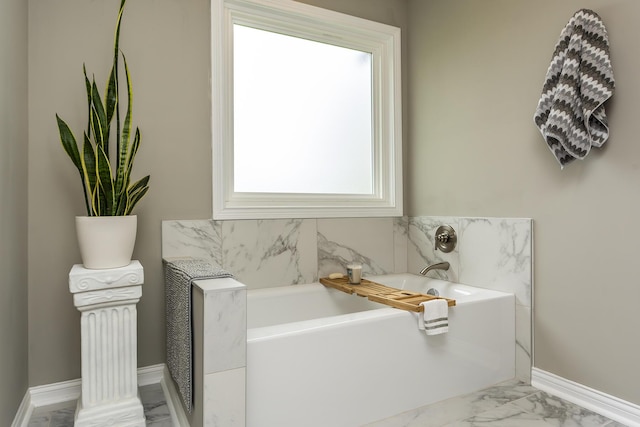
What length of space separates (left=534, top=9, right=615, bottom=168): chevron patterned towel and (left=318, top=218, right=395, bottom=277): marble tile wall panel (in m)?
1.19

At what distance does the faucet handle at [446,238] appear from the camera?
242 cm

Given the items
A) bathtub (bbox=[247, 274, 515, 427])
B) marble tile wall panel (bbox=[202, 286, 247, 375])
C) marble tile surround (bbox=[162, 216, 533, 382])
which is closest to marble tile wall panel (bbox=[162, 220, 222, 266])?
marble tile surround (bbox=[162, 216, 533, 382])

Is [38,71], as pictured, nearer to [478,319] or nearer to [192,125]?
[192,125]

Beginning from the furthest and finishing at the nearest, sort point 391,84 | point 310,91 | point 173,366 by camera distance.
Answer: point 391,84
point 310,91
point 173,366

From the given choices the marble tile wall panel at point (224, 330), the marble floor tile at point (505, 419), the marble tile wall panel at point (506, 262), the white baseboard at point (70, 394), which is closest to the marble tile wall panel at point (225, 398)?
the marble tile wall panel at point (224, 330)

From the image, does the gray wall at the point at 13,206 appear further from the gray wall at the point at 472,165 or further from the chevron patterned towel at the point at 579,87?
the chevron patterned towel at the point at 579,87

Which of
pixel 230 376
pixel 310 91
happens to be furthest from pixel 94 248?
pixel 310 91

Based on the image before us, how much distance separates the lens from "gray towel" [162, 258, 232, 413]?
149 cm

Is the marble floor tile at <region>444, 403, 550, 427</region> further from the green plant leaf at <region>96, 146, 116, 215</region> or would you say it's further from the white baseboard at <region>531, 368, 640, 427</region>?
the green plant leaf at <region>96, 146, 116, 215</region>

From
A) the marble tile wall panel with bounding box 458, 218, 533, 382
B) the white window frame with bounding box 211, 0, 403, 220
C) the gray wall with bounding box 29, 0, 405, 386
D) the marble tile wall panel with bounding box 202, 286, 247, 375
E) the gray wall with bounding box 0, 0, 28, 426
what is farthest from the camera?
the white window frame with bounding box 211, 0, 403, 220

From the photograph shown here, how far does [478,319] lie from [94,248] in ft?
5.67

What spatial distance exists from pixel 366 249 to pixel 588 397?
136cm

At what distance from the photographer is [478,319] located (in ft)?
6.41

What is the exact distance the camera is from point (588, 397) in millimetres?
1768
